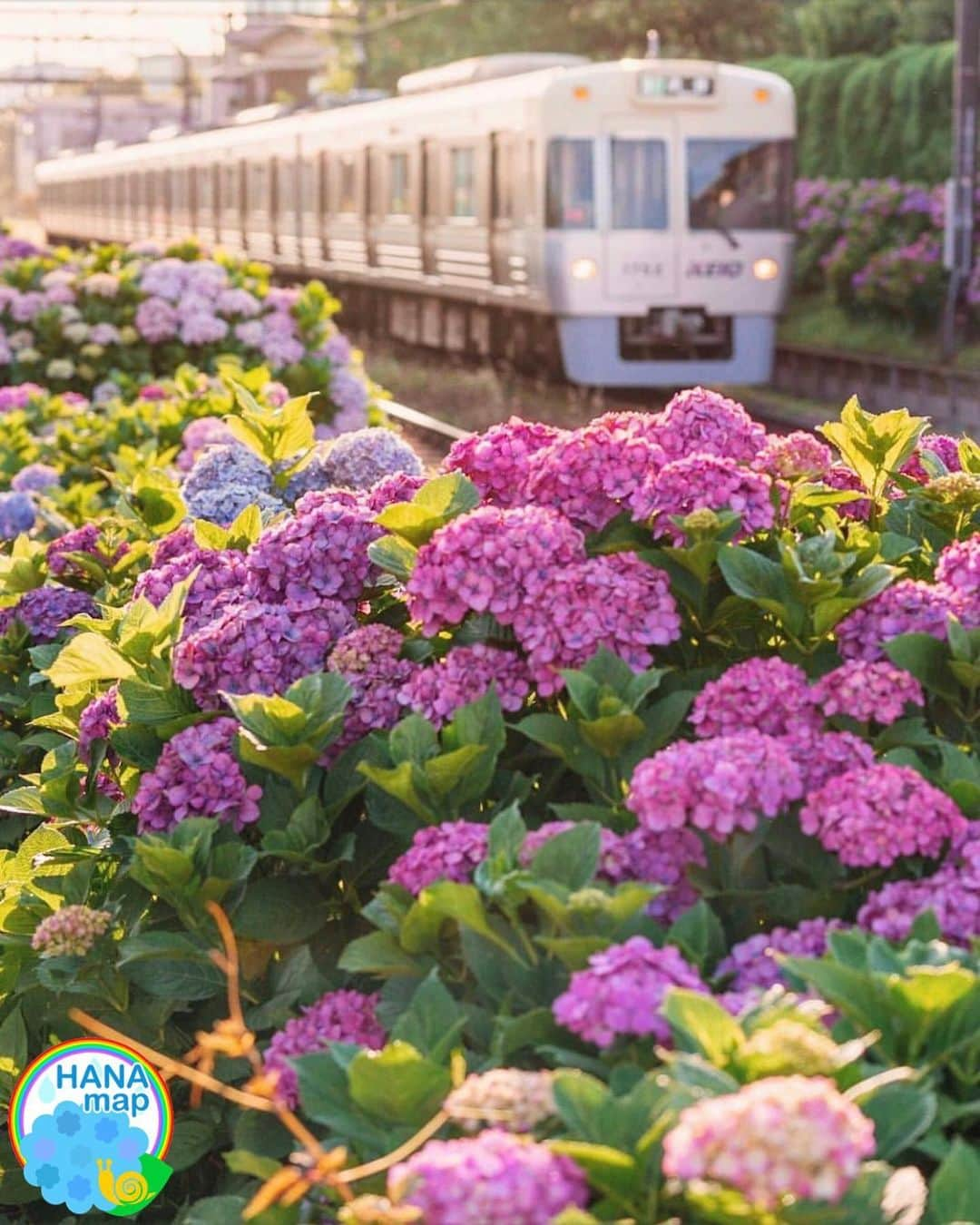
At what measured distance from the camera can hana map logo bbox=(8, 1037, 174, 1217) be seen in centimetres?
263

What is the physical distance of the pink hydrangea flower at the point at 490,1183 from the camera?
5.61 ft

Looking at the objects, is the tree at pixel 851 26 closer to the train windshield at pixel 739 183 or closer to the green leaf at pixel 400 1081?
the train windshield at pixel 739 183

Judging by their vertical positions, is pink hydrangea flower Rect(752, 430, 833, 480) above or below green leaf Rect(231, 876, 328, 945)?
above

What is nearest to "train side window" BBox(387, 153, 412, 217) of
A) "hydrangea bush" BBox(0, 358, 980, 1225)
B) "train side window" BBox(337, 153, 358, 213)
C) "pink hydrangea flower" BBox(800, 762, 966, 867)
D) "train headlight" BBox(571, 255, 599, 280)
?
"train side window" BBox(337, 153, 358, 213)

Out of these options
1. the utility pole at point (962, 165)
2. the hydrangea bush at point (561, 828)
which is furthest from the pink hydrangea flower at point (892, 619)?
the utility pole at point (962, 165)

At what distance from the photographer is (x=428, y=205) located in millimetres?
21047

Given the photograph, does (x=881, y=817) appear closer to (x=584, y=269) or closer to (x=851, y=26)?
(x=584, y=269)

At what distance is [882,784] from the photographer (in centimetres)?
229

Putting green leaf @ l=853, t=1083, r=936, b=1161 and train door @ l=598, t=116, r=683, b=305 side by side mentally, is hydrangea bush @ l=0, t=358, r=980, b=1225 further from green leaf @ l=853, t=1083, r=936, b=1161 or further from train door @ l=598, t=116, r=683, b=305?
train door @ l=598, t=116, r=683, b=305

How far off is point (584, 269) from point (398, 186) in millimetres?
5124

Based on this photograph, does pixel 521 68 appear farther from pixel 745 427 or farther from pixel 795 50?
pixel 795 50

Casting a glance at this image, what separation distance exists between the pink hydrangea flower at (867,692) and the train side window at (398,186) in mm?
19576

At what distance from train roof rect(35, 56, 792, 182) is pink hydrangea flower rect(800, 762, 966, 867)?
51.0ft

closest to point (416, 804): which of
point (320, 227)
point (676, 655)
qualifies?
point (676, 655)
